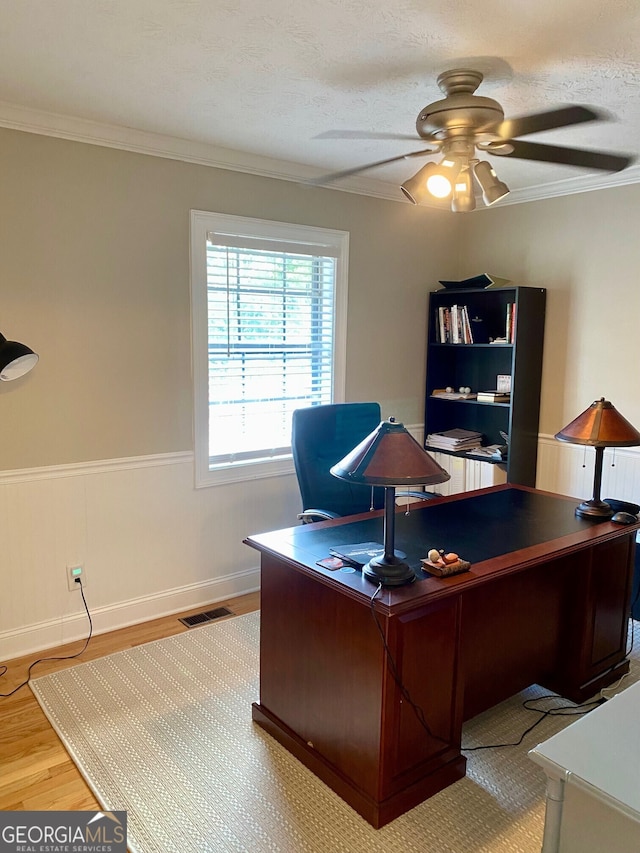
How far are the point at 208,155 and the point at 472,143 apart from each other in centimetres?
159

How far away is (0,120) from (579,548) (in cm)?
290

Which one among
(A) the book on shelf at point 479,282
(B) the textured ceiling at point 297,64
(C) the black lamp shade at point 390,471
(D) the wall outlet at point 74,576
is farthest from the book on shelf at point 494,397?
(D) the wall outlet at point 74,576

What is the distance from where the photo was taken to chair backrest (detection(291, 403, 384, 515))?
2.93m

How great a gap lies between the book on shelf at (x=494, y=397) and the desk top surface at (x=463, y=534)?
1.24 metres

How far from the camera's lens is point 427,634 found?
75.8 inches

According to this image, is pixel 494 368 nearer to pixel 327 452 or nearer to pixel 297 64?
pixel 327 452

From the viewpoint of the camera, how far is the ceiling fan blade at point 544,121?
6.14ft

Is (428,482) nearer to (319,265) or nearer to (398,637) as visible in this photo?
(398,637)

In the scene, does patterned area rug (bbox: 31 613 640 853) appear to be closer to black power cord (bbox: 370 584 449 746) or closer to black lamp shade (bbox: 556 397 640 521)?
black power cord (bbox: 370 584 449 746)

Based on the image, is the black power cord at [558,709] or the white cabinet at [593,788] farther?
the black power cord at [558,709]

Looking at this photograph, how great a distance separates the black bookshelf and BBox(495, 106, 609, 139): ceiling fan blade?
1842mm

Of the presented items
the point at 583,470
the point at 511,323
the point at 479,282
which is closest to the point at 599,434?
the point at 583,470

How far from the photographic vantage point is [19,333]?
272 centimetres

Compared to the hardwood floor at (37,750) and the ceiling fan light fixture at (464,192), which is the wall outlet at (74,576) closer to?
the hardwood floor at (37,750)
